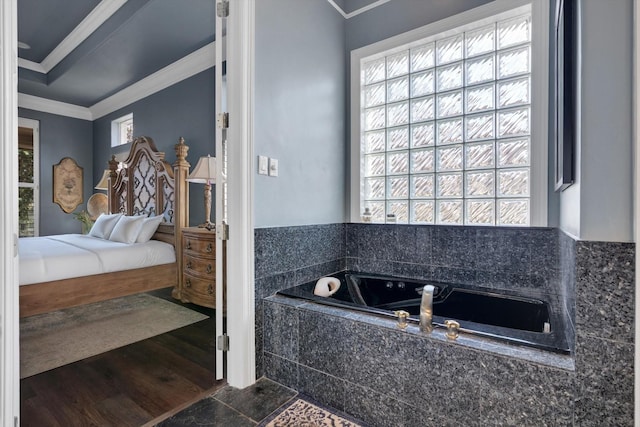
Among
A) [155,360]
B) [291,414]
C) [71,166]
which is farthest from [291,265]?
[71,166]

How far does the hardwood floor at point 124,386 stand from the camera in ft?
5.04

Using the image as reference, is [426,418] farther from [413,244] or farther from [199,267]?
[199,267]

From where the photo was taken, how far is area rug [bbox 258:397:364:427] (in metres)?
1.45

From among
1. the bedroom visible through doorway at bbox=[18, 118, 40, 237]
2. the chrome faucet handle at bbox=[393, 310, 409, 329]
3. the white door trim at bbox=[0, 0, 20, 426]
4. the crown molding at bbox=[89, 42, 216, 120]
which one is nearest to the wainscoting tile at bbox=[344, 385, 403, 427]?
the chrome faucet handle at bbox=[393, 310, 409, 329]

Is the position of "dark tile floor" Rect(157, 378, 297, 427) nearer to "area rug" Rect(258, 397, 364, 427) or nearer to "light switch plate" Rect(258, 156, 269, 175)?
"area rug" Rect(258, 397, 364, 427)

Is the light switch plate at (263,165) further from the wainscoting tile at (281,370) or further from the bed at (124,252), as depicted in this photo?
the bed at (124,252)

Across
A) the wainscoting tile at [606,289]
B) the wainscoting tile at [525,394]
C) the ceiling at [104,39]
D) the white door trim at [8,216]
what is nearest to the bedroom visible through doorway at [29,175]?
the ceiling at [104,39]

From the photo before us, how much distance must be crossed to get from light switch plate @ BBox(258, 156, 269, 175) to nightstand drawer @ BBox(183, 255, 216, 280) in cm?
154

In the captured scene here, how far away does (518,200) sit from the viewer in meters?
1.94

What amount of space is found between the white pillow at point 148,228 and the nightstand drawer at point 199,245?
1.90ft

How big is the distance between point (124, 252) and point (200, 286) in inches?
34.3

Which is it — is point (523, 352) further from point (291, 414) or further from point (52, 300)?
point (52, 300)

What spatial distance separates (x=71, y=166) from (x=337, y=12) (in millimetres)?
5666

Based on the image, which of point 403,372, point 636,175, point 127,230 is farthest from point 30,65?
point 636,175
